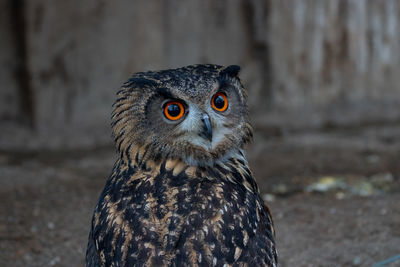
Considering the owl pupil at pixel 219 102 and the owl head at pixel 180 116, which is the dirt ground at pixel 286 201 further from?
the owl pupil at pixel 219 102

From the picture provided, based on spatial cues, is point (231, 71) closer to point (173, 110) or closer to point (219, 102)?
point (219, 102)

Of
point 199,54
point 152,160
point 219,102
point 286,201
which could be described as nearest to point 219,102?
point 219,102

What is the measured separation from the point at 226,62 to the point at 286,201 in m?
2.34

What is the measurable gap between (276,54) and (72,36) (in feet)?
7.41

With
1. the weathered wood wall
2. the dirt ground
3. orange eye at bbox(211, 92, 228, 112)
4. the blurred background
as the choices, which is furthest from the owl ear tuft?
A: the weathered wood wall

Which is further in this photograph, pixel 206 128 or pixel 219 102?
pixel 219 102

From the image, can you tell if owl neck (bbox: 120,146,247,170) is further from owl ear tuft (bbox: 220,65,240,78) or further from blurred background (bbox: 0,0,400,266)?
blurred background (bbox: 0,0,400,266)

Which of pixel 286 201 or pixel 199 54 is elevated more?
pixel 199 54

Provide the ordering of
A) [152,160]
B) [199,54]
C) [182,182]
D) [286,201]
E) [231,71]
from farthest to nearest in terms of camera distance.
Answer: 1. [199,54]
2. [286,201]
3. [231,71]
4. [152,160]
5. [182,182]

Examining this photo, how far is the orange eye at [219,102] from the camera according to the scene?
2.83m

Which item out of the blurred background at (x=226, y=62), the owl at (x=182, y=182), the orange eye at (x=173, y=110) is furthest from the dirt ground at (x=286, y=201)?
the orange eye at (x=173, y=110)

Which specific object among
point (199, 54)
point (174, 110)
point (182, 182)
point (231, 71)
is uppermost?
point (231, 71)

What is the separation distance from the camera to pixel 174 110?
9.09 ft

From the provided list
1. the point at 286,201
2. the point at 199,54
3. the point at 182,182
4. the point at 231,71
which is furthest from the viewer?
the point at 199,54
